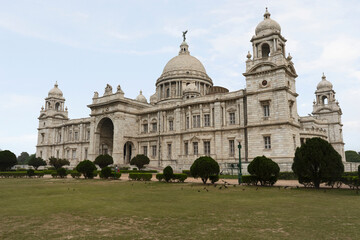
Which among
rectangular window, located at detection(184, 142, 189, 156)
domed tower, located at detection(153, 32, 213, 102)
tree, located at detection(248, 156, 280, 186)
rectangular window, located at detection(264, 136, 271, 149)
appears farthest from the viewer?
domed tower, located at detection(153, 32, 213, 102)

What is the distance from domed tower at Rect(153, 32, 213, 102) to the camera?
63.2m

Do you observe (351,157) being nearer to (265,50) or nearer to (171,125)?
(265,50)

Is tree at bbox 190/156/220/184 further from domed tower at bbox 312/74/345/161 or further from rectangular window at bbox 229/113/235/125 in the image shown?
domed tower at bbox 312/74/345/161

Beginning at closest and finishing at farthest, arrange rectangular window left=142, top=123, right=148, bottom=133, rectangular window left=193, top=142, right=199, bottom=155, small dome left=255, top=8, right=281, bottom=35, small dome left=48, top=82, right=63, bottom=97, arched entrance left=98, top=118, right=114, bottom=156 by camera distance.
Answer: small dome left=255, top=8, right=281, bottom=35 < rectangular window left=193, top=142, right=199, bottom=155 < rectangular window left=142, top=123, right=148, bottom=133 < arched entrance left=98, top=118, right=114, bottom=156 < small dome left=48, top=82, right=63, bottom=97

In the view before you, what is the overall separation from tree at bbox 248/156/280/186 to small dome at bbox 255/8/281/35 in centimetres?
2374

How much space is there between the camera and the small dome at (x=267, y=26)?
38.3 metres

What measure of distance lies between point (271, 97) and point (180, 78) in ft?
100

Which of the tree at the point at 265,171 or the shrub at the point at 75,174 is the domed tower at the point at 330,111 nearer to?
the tree at the point at 265,171

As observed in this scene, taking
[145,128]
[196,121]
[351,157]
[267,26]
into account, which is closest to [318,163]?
[267,26]

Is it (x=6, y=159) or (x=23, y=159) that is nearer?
(x=6, y=159)

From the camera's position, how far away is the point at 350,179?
18656 millimetres

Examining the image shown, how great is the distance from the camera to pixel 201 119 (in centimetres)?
4431

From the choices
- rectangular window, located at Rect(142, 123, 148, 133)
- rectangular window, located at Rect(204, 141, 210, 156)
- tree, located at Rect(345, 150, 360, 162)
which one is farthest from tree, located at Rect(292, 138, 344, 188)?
tree, located at Rect(345, 150, 360, 162)

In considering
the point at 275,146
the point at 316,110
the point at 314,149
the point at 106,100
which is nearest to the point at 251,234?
the point at 314,149
